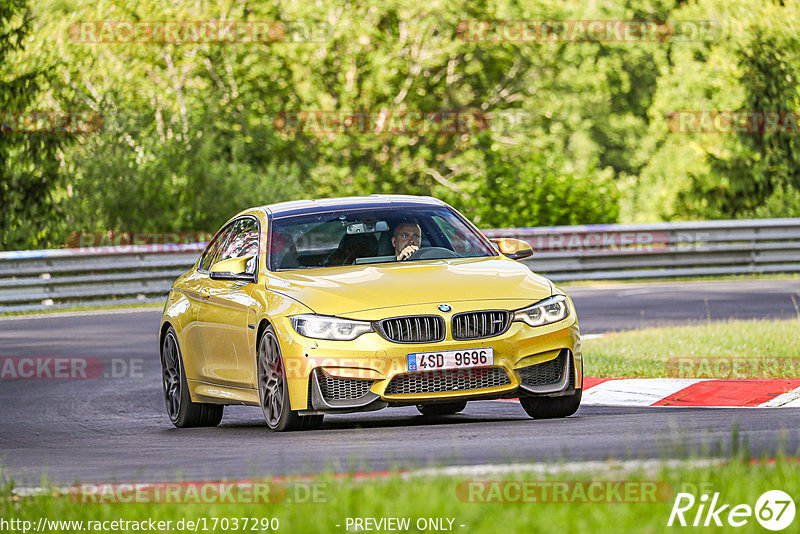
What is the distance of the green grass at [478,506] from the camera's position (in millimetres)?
5180

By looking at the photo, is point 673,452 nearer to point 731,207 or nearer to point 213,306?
point 213,306

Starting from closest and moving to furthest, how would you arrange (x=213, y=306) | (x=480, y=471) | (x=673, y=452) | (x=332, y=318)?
(x=480, y=471), (x=673, y=452), (x=332, y=318), (x=213, y=306)

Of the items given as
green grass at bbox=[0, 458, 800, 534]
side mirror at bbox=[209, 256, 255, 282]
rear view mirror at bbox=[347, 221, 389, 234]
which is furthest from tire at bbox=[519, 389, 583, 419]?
green grass at bbox=[0, 458, 800, 534]

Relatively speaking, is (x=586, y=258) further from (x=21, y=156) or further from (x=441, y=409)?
(x=441, y=409)

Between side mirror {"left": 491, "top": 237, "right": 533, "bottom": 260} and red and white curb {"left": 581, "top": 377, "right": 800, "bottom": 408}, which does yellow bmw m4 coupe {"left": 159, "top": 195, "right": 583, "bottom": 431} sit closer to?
side mirror {"left": 491, "top": 237, "right": 533, "bottom": 260}

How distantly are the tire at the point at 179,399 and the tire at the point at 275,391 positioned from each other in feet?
4.87

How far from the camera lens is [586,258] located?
2623 cm

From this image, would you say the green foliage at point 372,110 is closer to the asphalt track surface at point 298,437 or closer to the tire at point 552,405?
the asphalt track surface at point 298,437

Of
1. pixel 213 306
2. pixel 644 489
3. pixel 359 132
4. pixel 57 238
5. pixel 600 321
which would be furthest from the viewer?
pixel 359 132

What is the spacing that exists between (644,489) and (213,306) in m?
5.49

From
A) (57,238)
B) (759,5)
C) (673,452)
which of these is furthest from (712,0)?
(673,452)

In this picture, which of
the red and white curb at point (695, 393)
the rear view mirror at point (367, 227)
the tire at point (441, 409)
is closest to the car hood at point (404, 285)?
the rear view mirror at point (367, 227)

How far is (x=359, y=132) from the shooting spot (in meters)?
42.1

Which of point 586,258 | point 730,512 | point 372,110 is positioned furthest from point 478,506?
point 372,110
